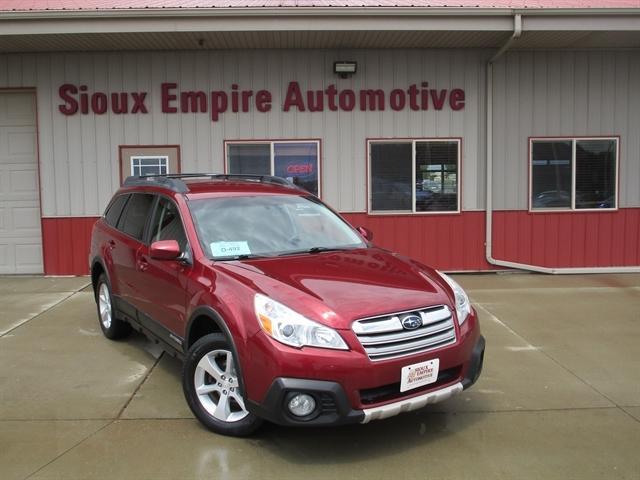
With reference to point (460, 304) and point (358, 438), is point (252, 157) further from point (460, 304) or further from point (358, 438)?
point (358, 438)

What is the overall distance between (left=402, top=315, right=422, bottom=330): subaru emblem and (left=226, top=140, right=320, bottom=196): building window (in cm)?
630

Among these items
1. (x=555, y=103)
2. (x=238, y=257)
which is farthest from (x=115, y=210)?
(x=555, y=103)

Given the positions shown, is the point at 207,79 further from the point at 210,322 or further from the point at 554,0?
the point at 210,322

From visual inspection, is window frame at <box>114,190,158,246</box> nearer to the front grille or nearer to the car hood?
the car hood

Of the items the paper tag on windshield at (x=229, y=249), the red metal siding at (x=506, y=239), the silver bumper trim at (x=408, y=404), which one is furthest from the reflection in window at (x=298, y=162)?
the silver bumper trim at (x=408, y=404)

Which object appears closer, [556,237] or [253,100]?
[253,100]

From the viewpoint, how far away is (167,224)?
4.73m

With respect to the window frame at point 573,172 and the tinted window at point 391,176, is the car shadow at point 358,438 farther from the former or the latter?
the window frame at point 573,172

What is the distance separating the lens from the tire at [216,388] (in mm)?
3633

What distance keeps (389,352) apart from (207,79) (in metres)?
7.29

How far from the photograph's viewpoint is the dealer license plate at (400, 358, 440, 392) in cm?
338

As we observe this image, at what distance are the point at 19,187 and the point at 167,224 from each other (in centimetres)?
648

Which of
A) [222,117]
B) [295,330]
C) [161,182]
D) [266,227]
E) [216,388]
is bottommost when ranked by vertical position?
[216,388]

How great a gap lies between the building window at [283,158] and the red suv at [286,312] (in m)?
4.54
